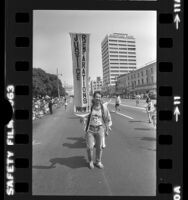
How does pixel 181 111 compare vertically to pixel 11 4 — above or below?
below

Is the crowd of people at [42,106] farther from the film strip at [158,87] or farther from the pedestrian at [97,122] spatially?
the film strip at [158,87]

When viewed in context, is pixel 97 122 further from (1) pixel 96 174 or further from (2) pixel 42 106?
(2) pixel 42 106

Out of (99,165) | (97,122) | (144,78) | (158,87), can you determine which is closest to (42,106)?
(144,78)

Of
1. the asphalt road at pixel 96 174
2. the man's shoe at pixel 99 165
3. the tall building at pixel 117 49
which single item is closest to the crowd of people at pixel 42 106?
the asphalt road at pixel 96 174

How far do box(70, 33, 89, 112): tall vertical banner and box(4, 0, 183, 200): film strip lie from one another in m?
0.56

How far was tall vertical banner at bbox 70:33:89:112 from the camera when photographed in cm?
273

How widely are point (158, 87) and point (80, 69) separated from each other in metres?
1.30

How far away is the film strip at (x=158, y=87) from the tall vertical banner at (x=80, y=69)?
22.2 inches

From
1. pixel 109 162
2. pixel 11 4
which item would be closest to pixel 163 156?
pixel 109 162

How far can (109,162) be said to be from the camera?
380 cm

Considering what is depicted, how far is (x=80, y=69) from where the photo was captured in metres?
2.90

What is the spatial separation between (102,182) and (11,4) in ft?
9.79
